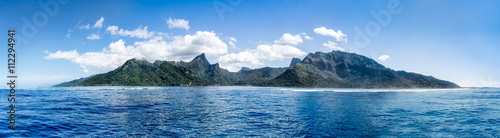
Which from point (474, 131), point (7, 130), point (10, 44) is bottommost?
point (474, 131)

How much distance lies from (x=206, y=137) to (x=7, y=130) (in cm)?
2130

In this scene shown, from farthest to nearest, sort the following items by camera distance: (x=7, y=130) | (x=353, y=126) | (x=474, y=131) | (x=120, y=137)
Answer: (x=353, y=126)
(x=474, y=131)
(x=7, y=130)
(x=120, y=137)

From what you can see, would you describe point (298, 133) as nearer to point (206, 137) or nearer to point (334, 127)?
point (334, 127)

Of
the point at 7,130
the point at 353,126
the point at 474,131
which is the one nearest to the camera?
the point at 7,130

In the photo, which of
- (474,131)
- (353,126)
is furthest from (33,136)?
(474,131)

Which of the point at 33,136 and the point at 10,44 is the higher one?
the point at 10,44

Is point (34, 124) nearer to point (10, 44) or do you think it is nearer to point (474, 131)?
point (10, 44)

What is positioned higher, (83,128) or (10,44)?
(10,44)

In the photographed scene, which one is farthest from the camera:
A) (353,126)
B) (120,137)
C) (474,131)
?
(353,126)

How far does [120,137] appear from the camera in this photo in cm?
2144

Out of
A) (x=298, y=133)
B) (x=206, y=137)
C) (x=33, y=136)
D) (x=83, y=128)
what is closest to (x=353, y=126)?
(x=298, y=133)

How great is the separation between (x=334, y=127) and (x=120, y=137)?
22928 millimetres

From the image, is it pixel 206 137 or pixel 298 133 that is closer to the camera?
pixel 206 137

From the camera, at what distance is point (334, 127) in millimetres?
27391
